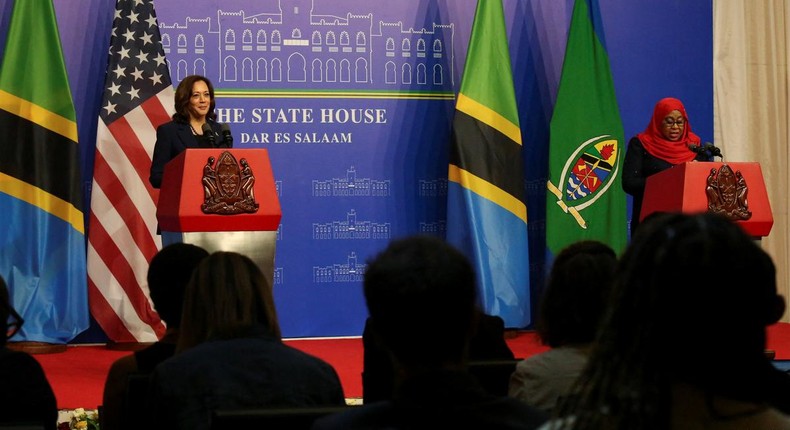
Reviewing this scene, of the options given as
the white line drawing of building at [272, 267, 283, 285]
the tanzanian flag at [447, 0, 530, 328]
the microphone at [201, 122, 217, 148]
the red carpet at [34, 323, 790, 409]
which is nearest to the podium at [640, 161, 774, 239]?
the red carpet at [34, 323, 790, 409]

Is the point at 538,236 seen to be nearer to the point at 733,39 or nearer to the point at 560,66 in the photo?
the point at 560,66

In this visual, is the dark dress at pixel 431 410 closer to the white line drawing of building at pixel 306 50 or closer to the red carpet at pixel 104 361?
the red carpet at pixel 104 361

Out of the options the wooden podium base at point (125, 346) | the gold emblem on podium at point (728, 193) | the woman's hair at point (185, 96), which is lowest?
the wooden podium base at point (125, 346)

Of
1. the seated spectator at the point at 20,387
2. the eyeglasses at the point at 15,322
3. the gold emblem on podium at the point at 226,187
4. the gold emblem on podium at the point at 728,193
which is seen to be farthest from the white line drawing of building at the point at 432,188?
the seated spectator at the point at 20,387

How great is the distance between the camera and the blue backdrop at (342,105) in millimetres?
7789

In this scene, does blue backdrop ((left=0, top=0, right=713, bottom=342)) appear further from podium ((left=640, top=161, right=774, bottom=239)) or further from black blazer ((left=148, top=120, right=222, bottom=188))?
podium ((left=640, top=161, right=774, bottom=239))

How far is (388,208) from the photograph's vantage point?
8086 millimetres

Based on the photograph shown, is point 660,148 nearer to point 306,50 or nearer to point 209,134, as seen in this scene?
point 306,50

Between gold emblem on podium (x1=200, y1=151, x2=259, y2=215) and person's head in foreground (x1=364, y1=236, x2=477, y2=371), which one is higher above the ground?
gold emblem on podium (x1=200, y1=151, x2=259, y2=215)

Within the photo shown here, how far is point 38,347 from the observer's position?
6918mm

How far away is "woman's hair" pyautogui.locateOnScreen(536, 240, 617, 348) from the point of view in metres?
2.40

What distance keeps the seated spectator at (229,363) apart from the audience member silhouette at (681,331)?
1.37 m

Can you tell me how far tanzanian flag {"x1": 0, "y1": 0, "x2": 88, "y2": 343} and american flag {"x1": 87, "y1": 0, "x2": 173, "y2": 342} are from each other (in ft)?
0.49

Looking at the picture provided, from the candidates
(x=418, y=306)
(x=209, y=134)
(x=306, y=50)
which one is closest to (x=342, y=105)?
(x=306, y=50)
